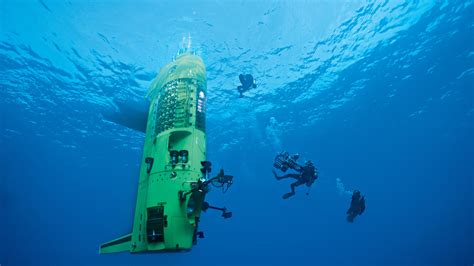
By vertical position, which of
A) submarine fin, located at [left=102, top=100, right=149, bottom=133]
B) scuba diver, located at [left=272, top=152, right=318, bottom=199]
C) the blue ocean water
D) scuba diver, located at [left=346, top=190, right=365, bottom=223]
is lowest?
scuba diver, located at [left=346, top=190, right=365, bottom=223]

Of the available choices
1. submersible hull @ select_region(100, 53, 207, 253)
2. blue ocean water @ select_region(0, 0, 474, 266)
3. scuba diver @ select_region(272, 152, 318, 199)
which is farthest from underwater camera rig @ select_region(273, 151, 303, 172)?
blue ocean water @ select_region(0, 0, 474, 266)

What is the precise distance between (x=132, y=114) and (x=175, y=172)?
567 centimetres

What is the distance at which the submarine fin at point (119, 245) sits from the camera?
8250mm

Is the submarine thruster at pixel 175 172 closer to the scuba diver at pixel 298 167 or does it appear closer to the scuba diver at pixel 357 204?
the scuba diver at pixel 298 167

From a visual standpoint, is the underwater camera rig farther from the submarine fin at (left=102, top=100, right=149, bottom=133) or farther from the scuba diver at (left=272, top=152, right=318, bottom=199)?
the submarine fin at (left=102, top=100, right=149, bottom=133)

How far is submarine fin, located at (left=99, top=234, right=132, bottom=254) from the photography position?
825 cm

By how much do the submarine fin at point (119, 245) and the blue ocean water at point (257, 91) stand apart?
41.8 ft

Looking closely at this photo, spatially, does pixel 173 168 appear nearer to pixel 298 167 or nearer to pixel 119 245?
pixel 119 245

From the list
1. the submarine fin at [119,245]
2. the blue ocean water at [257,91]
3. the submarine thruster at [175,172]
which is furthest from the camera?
the blue ocean water at [257,91]

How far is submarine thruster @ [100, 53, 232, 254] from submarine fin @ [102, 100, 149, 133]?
7.29 feet

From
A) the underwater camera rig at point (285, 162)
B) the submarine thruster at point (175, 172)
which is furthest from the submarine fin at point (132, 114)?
the underwater camera rig at point (285, 162)

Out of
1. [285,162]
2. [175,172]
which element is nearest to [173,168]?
[175,172]

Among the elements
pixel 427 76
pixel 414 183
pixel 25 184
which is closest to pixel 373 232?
pixel 414 183

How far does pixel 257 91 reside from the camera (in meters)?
25.1
